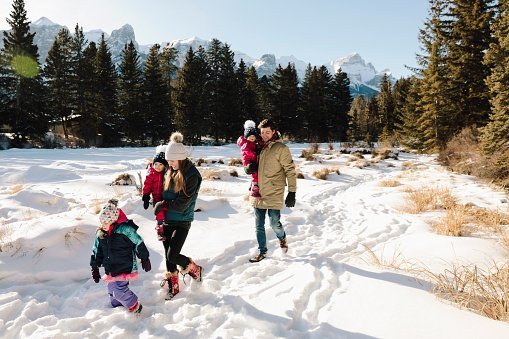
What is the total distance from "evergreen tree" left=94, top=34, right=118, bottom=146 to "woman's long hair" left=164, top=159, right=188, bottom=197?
3266cm

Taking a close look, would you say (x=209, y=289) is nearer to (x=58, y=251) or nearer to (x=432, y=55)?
(x=58, y=251)

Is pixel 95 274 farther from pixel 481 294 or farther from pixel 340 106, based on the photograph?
pixel 340 106

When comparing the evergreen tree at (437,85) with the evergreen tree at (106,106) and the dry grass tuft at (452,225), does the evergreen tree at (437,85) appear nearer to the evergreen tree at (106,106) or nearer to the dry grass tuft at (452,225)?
the dry grass tuft at (452,225)

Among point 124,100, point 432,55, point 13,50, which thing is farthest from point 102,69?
point 432,55

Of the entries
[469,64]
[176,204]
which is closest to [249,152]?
[176,204]

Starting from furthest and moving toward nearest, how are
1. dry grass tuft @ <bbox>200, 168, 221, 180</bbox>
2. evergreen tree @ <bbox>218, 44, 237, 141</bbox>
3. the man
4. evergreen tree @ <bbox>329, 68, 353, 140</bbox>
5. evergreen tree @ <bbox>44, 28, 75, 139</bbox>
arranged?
1. evergreen tree @ <bbox>329, 68, 353, 140</bbox>
2. evergreen tree @ <bbox>218, 44, 237, 141</bbox>
3. evergreen tree @ <bbox>44, 28, 75, 139</bbox>
4. dry grass tuft @ <bbox>200, 168, 221, 180</bbox>
5. the man

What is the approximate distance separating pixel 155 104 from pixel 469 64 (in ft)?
91.8

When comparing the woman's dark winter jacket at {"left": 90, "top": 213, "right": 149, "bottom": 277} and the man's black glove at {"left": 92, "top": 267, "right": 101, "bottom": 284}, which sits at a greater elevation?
the woman's dark winter jacket at {"left": 90, "top": 213, "right": 149, "bottom": 277}

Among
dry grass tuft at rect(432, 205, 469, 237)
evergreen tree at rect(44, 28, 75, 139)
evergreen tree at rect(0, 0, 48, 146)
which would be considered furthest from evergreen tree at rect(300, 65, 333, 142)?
dry grass tuft at rect(432, 205, 469, 237)

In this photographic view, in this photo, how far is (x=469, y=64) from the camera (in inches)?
741

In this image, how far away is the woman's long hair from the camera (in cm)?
366

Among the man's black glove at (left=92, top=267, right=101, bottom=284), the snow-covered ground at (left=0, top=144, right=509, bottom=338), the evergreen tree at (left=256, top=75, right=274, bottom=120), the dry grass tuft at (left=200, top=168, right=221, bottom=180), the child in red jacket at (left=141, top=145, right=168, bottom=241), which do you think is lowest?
the snow-covered ground at (left=0, top=144, right=509, bottom=338)

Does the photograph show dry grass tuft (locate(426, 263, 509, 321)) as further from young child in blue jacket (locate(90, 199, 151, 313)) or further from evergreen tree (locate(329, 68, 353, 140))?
evergreen tree (locate(329, 68, 353, 140))

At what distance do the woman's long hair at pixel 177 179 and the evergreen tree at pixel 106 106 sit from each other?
32662mm
